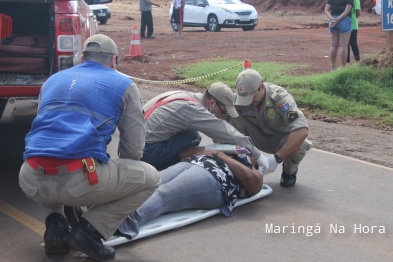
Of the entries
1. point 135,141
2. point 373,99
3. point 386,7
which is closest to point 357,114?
point 373,99

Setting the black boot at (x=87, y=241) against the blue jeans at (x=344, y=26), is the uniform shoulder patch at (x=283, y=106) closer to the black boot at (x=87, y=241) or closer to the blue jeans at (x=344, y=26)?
the black boot at (x=87, y=241)

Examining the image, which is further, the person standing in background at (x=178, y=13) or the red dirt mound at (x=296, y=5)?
the red dirt mound at (x=296, y=5)

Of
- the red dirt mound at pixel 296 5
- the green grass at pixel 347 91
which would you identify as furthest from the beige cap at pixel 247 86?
the red dirt mound at pixel 296 5

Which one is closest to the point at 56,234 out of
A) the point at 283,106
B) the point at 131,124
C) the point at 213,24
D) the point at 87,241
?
the point at 87,241

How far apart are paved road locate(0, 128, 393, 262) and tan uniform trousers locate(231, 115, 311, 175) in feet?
0.79

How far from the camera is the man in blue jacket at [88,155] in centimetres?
435

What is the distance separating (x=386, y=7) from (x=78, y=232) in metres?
7.52

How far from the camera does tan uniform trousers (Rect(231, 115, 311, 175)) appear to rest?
21.3 feet

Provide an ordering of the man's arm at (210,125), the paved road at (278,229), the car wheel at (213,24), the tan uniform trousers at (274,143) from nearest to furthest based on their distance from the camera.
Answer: the paved road at (278,229) < the man's arm at (210,125) < the tan uniform trousers at (274,143) < the car wheel at (213,24)

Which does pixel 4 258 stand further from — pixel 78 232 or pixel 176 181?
pixel 176 181

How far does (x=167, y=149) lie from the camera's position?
6.02 m

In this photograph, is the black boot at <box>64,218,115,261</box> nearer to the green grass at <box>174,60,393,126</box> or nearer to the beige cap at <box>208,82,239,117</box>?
the beige cap at <box>208,82,239,117</box>

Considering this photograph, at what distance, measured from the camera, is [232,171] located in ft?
18.8

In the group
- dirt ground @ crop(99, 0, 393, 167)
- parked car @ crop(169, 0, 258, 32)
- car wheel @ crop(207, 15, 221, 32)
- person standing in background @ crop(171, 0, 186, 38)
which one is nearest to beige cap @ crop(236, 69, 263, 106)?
dirt ground @ crop(99, 0, 393, 167)
